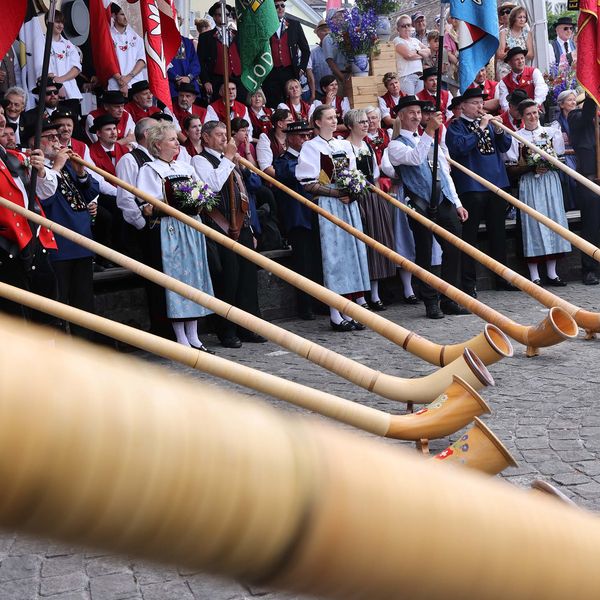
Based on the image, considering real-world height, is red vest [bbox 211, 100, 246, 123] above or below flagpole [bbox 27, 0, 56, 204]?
above

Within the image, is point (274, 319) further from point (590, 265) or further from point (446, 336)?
point (590, 265)

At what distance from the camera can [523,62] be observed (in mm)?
12797

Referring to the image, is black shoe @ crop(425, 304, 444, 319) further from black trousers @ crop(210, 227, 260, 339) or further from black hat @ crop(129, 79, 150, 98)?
black hat @ crop(129, 79, 150, 98)

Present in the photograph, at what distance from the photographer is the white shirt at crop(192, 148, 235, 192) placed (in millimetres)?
8859

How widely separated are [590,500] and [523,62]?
9.47 m

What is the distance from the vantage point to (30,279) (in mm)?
7227

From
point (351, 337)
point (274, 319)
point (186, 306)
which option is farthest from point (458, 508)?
point (274, 319)

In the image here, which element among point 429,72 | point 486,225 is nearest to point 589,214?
point 486,225

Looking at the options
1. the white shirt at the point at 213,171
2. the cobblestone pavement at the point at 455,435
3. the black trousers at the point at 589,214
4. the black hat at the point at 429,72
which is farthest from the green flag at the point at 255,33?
the black trousers at the point at 589,214

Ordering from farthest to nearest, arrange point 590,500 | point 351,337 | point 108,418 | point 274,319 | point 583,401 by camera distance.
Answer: point 274,319, point 351,337, point 583,401, point 590,500, point 108,418

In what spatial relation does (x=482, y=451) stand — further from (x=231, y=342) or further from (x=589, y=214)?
(x=589, y=214)

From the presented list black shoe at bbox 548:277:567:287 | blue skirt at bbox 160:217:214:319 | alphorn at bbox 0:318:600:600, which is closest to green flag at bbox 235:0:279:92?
blue skirt at bbox 160:217:214:319

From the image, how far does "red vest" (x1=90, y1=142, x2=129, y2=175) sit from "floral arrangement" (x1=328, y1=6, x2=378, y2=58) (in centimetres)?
483

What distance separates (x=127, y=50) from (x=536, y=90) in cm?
504
